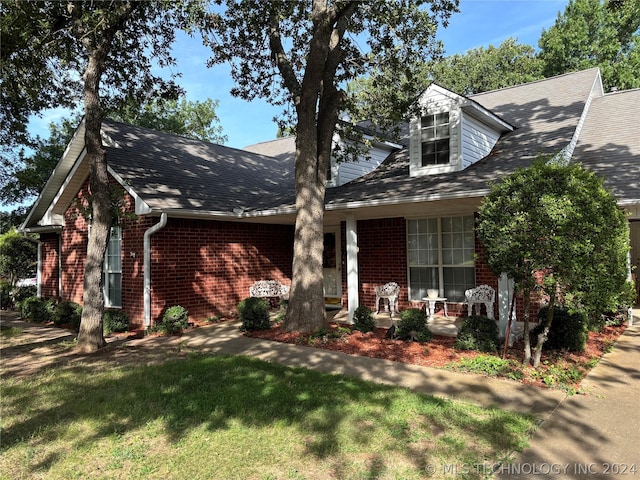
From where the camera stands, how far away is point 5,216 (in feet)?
76.5

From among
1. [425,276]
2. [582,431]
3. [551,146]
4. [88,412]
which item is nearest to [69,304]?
[88,412]

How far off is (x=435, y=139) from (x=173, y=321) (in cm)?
751

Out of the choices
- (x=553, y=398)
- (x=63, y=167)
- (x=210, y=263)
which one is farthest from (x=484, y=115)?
(x=63, y=167)

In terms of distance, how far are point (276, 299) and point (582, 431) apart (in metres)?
9.69

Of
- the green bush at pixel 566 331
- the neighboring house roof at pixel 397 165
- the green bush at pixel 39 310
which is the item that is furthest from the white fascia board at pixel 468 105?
the green bush at pixel 39 310

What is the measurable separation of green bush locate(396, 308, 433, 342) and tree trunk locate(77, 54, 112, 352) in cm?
569

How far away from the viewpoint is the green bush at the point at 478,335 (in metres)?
6.80

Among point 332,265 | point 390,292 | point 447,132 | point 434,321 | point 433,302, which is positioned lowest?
point 434,321

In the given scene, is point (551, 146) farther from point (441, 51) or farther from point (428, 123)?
point (441, 51)

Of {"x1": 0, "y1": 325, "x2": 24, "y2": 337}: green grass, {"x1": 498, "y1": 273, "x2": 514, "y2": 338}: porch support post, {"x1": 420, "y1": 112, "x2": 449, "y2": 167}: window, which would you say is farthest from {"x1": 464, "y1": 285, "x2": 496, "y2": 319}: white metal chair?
{"x1": 0, "y1": 325, "x2": 24, "y2": 337}: green grass

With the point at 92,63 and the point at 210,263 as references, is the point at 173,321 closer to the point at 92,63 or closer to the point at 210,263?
the point at 210,263

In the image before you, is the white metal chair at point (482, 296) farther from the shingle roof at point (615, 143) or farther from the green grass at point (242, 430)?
the green grass at point (242, 430)

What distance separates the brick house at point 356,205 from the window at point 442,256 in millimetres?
26

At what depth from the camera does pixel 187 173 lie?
468 inches
